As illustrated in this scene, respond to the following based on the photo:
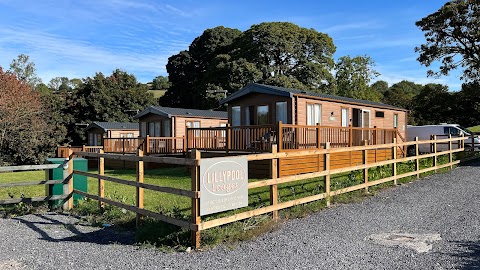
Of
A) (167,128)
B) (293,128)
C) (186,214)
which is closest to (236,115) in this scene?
(293,128)

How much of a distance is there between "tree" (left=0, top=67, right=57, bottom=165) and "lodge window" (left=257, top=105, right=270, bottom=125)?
1963 cm

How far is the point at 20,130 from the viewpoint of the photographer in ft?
96.4

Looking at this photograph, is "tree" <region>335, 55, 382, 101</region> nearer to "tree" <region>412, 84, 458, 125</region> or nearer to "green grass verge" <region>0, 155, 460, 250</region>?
"tree" <region>412, 84, 458, 125</region>

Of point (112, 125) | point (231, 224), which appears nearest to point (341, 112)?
point (231, 224)

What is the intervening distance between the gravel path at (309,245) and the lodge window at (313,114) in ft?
32.2

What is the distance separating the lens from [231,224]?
6004 millimetres

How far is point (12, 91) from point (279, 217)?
31.3 meters

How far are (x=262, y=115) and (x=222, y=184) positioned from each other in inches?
502

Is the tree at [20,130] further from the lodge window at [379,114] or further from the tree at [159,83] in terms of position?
the tree at [159,83]

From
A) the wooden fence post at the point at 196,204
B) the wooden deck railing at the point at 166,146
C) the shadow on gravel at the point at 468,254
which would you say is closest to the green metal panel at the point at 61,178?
the wooden fence post at the point at 196,204

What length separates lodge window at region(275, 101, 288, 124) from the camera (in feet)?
55.9

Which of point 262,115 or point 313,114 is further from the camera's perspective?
point 262,115

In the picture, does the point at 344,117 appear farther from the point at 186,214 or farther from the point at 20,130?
the point at 20,130

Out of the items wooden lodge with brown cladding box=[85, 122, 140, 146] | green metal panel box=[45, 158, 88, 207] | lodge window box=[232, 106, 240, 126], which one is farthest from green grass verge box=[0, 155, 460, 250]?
wooden lodge with brown cladding box=[85, 122, 140, 146]
